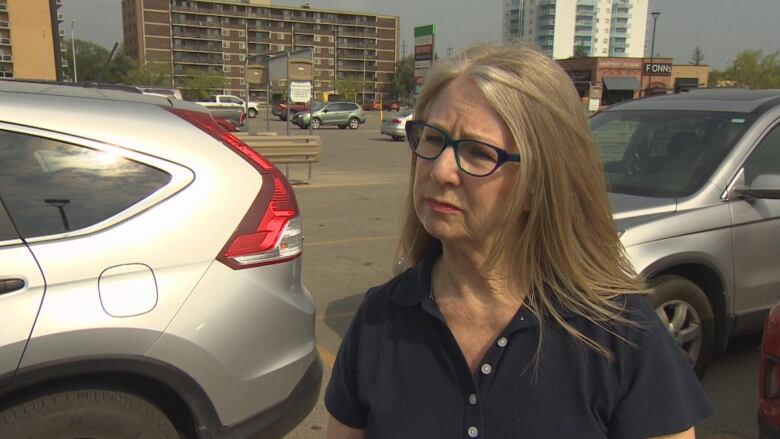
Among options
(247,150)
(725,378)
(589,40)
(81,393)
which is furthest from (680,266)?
(589,40)

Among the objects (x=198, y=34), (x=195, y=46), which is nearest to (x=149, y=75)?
(x=195, y=46)

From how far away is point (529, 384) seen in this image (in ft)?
4.14

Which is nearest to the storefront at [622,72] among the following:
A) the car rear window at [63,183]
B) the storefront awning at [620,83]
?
the storefront awning at [620,83]

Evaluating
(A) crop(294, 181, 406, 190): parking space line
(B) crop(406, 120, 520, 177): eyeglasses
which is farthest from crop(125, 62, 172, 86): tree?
(B) crop(406, 120, 520, 177): eyeglasses

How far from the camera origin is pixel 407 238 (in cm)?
165

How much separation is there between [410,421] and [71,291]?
1.44 meters

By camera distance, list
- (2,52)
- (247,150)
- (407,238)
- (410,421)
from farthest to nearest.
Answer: (2,52) → (247,150) → (407,238) → (410,421)

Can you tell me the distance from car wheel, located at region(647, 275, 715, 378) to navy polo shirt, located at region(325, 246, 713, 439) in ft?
7.98

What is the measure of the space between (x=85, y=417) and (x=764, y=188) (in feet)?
11.8

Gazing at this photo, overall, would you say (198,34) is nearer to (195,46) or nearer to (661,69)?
(195,46)

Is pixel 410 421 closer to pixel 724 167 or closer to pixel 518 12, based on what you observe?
pixel 724 167

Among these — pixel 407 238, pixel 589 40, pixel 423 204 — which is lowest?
pixel 407 238

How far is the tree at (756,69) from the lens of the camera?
5666 centimetres

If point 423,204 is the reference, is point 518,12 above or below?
above
